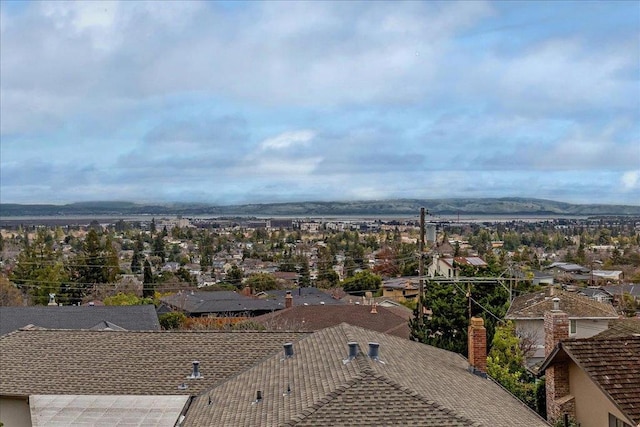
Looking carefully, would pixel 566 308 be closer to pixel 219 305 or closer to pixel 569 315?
pixel 569 315

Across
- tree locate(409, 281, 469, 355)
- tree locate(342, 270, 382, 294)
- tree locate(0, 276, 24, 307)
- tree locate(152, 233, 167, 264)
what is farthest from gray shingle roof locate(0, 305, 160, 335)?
tree locate(152, 233, 167, 264)

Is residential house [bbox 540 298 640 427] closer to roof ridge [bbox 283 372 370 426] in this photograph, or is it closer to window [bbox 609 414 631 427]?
window [bbox 609 414 631 427]

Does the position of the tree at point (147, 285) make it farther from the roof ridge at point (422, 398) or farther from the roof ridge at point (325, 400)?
the roof ridge at point (422, 398)

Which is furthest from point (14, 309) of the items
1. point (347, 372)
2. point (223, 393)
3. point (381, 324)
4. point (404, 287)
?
point (404, 287)

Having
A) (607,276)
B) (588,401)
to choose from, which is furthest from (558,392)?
(607,276)

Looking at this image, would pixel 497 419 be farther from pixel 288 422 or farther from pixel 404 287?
pixel 404 287

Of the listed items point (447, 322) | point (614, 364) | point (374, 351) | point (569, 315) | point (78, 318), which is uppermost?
point (374, 351)

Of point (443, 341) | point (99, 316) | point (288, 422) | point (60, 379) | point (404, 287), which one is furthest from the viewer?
point (404, 287)
